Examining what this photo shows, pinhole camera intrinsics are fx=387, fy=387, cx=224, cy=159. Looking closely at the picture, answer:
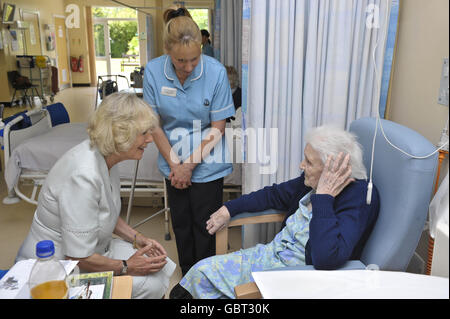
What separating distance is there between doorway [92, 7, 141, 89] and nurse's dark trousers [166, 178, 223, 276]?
11078 mm

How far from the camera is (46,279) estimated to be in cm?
99

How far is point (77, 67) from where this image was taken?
13078 mm

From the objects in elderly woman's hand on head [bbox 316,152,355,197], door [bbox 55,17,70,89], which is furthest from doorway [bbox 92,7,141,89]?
elderly woman's hand on head [bbox 316,152,355,197]

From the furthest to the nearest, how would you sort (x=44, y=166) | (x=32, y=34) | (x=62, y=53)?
(x=62, y=53) < (x=32, y=34) < (x=44, y=166)

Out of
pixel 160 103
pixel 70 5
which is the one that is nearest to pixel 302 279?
pixel 160 103

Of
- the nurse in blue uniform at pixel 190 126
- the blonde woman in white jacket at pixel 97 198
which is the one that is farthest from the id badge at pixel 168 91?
the blonde woman in white jacket at pixel 97 198

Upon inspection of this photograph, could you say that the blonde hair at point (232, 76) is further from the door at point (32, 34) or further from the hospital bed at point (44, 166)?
the door at point (32, 34)

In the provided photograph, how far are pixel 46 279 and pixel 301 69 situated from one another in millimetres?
1509

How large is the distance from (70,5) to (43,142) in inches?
430

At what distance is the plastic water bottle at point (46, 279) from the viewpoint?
953 millimetres

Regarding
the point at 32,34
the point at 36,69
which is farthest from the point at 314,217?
the point at 32,34

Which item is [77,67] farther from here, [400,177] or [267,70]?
[400,177]

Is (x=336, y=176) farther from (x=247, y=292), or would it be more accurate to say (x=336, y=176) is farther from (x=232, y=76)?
(x=232, y=76)

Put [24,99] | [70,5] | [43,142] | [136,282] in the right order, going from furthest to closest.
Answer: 1. [70,5]
2. [24,99]
3. [43,142]
4. [136,282]
